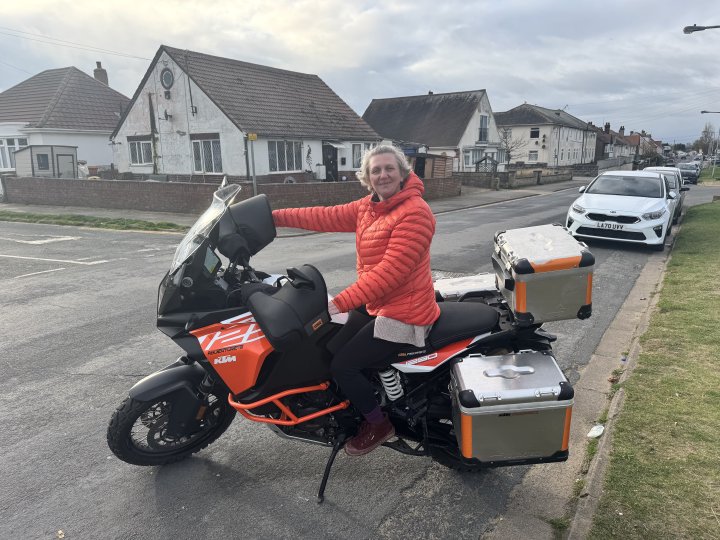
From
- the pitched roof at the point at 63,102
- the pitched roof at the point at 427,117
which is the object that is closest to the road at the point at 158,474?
the pitched roof at the point at 63,102

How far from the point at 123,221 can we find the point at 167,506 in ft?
48.4

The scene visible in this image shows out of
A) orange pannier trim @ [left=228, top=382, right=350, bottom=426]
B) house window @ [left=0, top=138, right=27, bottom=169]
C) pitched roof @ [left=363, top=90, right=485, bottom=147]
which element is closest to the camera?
orange pannier trim @ [left=228, top=382, right=350, bottom=426]

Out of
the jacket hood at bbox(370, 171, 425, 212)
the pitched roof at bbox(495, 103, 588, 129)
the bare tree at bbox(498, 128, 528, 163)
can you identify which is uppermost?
the pitched roof at bbox(495, 103, 588, 129)

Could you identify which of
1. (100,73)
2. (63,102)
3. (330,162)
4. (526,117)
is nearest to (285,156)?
(330,162)

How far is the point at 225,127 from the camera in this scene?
25.2m

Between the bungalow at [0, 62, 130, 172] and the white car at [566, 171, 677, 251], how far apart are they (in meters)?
28.1

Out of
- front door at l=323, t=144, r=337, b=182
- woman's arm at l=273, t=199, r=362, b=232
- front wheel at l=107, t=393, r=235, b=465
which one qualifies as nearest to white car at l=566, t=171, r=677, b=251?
woman's arm at l=273, t=199, r=362, b=232

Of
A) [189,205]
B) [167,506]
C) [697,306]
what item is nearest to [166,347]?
[167,506]

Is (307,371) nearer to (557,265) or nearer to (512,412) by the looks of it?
(512,412)

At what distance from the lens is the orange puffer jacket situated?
269 cm

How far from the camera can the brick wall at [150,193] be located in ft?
60.6

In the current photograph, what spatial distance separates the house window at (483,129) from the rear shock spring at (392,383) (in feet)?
161

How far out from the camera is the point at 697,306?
6070 millimetres

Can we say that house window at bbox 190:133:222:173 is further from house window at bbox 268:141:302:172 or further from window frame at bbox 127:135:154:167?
window frame at bbox 127:135:154:167
